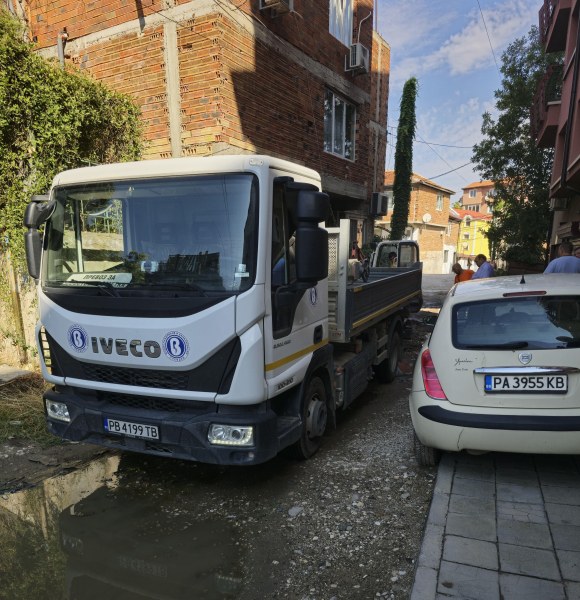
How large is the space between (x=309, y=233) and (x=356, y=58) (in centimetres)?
1002

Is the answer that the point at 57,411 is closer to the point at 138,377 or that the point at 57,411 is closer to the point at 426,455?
the point at 138,377

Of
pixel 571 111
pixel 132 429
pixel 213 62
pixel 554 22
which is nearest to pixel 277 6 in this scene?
pixel 213 62

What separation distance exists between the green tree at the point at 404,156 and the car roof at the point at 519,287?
17.5 metres

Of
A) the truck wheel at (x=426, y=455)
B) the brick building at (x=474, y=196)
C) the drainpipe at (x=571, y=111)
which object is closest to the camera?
the truck wheel at (x=426, y=455)

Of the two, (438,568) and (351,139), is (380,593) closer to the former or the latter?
(438,568)

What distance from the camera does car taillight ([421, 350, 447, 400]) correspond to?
3328 millimetres

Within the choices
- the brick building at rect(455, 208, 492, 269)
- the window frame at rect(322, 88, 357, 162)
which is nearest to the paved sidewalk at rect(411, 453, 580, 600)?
the window frame at rect(322, 88, 357, 162)

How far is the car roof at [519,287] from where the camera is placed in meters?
3.34

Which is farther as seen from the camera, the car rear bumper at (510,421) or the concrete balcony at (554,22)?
the concrete balcony at (554,22)

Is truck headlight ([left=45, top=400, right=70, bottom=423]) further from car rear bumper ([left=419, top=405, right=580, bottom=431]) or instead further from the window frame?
the window frame

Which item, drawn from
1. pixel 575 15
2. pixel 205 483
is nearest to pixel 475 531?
pixel 205 483

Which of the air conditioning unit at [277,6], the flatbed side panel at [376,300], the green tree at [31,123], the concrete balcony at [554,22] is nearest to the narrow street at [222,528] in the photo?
the flatbed side panel at [376,300]

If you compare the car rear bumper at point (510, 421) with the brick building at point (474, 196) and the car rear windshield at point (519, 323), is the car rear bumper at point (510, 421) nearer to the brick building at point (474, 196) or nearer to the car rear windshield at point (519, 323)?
the car rear windshield at point (519, 323)

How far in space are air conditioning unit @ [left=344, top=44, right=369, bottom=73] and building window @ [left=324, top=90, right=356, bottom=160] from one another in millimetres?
800
